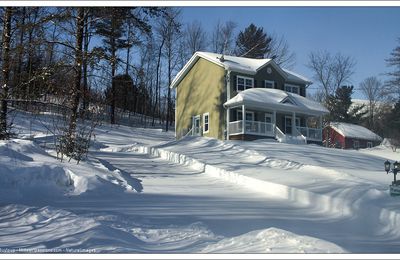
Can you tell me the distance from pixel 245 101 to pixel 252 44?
3531 millimetres

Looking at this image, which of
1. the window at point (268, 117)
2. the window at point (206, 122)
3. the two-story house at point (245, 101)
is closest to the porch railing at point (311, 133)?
the two-story house at point (245, 101)

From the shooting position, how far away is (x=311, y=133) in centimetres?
2984

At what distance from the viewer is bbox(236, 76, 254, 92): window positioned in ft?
96.7

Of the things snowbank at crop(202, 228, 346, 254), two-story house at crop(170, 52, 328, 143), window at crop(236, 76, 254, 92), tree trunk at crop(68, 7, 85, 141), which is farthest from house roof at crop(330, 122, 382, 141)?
snowbank at crop(202, 228, 346, 254)

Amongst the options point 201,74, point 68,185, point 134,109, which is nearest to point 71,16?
point 68,185

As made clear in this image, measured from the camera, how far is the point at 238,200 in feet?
31.2

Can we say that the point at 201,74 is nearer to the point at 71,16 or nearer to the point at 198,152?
the point at 198,152

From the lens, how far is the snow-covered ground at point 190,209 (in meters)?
5.79

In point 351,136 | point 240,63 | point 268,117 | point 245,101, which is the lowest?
point 351,136

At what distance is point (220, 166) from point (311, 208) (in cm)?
563

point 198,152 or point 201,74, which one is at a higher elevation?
point 201,74

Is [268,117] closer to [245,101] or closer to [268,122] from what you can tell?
[268,122]

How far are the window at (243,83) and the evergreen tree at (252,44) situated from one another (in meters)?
1.65

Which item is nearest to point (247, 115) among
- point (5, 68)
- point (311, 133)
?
point (311, 133)
